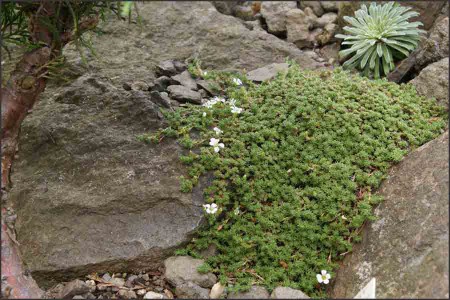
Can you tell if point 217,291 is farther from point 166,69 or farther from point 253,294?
point 166,69

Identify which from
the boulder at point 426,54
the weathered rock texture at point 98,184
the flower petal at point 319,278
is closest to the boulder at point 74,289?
the weathered rock texture at point 98,184

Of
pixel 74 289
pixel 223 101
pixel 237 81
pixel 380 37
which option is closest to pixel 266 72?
pixel 237 81

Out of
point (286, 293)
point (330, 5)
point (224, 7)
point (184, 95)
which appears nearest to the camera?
point (286, 293)

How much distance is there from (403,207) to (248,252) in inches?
55.9

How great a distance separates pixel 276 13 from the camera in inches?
274

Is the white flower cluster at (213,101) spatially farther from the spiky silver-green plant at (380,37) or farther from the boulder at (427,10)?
the boulder at (427,10)

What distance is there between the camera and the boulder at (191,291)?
371 cm

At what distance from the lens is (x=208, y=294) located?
3.73m

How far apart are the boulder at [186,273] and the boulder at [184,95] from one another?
6.32 feet

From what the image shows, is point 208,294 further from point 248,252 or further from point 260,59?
point 260,59

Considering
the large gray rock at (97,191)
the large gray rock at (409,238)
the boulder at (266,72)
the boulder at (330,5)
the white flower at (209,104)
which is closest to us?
the large gray rock at (409,238)

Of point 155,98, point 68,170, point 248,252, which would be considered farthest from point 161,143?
point 248,252

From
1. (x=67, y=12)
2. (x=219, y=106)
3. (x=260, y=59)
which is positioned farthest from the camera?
(x=260, y=59)

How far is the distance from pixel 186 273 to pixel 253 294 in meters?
0.62
